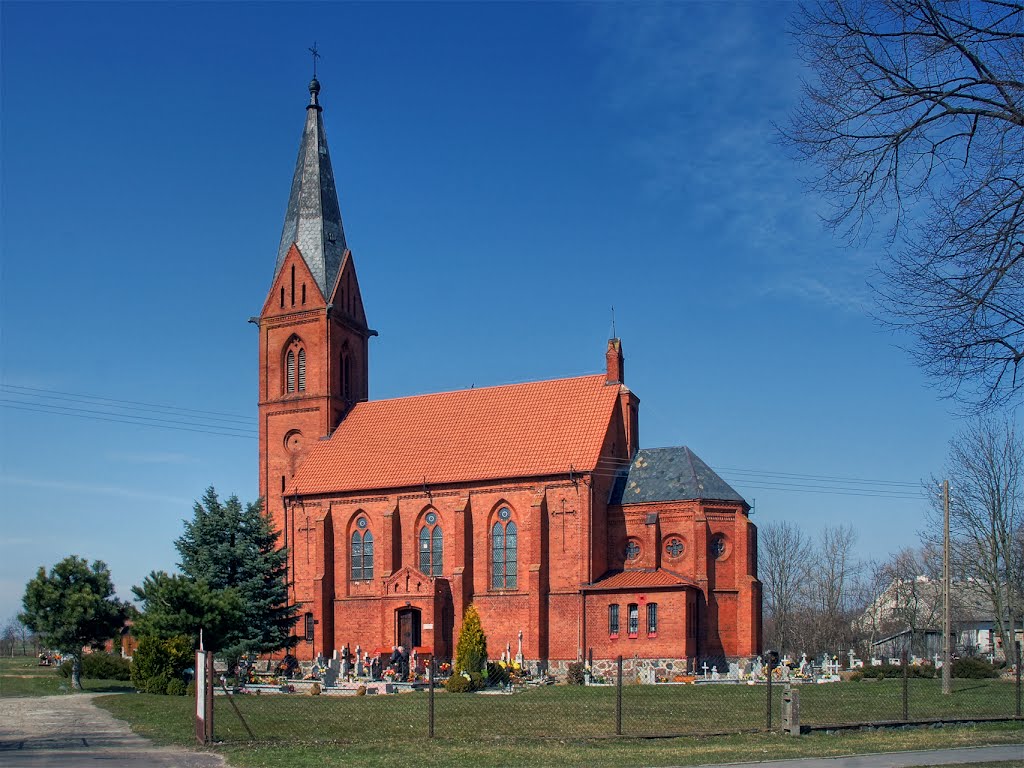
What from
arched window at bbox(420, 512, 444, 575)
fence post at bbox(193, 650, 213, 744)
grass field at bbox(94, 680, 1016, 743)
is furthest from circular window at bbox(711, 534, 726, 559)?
fence post at bbox(193, 650, 213, 744)

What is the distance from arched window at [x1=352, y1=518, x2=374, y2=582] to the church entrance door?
330 centimetres

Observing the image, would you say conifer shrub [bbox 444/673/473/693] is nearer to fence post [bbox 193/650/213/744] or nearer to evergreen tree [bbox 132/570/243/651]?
evergreen tree [bbox 132/570/243/651]

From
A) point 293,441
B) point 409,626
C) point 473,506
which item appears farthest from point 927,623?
point 293,441

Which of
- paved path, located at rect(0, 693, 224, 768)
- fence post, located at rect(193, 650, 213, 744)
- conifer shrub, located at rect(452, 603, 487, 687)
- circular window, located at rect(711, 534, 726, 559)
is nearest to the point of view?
paved path, located at rect(0, 693, 224, 768)

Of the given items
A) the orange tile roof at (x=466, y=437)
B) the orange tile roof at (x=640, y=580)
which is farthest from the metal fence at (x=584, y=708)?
the orange tile roof at (x=466, y=437)

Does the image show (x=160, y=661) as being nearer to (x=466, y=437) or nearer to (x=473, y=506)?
(x=473, y=506)

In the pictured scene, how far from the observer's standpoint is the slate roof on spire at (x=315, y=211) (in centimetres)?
5694

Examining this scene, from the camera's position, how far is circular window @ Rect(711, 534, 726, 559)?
46.8 meters

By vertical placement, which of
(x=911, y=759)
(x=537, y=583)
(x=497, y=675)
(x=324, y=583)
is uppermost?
(x=537, y=583)

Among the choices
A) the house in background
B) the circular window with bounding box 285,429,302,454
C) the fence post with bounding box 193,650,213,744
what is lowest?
the house in background

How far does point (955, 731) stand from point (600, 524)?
1052 inches

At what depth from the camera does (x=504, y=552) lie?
161ft

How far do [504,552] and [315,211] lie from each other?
21.0 meters

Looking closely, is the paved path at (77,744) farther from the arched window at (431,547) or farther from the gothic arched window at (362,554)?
the gothic arched window at (362,554)
